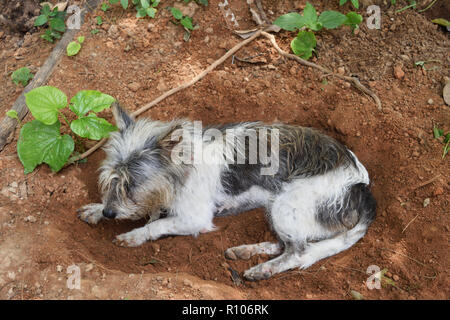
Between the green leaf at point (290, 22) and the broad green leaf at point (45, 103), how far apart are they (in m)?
3.19

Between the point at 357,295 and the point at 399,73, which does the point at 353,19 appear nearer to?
the point at 399,73

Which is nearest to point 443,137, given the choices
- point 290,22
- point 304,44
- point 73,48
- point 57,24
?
point 304,44

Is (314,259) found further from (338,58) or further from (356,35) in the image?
(356,35)

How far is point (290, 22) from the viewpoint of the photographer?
569 cm

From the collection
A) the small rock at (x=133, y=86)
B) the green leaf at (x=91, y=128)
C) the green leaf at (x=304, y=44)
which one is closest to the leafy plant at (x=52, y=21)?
the small rock at (x=133, y=86)

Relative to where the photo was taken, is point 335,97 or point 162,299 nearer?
point 162,299

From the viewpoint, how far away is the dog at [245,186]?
4477 mm

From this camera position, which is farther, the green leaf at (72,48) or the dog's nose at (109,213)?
the green leaf at (72,48)

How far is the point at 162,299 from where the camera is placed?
391 cm

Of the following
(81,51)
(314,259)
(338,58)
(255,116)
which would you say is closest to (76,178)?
(81,51)

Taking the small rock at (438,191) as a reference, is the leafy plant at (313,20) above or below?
above

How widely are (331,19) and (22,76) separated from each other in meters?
4.61

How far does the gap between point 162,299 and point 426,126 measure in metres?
4.05

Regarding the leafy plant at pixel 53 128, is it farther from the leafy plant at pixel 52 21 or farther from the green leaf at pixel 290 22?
the green leaf at pixel 290 22
